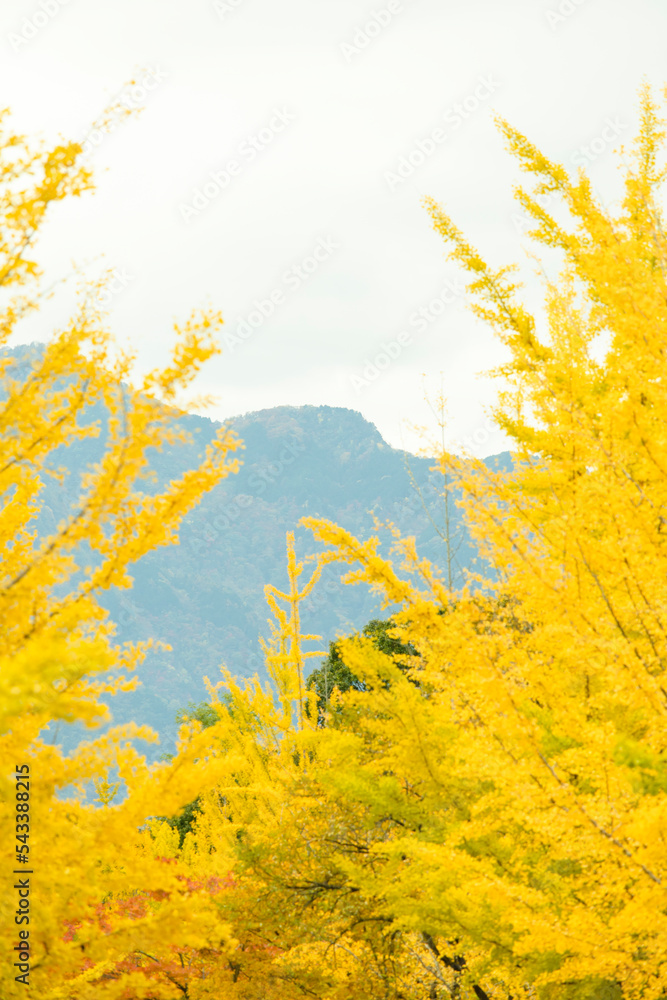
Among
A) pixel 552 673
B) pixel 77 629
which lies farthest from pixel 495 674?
pixel 77 629

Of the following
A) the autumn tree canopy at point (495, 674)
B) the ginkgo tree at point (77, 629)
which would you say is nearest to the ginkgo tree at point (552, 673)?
the autumn tree canopy at point (495, 674)

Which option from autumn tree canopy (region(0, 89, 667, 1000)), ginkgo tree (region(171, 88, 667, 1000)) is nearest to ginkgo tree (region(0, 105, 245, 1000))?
autumn tree canopy (region(0, 89, 667, 1000))

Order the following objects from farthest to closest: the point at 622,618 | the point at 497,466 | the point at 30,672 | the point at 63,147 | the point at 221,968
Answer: the point at 221,968 < the point at 497,466 < the point at 63,147 < the point at 622,618 < the point at 30,672

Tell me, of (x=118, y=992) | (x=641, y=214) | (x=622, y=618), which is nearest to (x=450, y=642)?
(x=622, y=618)

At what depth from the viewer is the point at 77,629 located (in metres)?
2.90

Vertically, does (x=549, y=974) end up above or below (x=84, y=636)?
below

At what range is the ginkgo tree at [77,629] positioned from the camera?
8.73ft

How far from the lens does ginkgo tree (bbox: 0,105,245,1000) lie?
2.66 metres

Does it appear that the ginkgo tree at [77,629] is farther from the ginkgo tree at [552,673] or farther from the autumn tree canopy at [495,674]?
the ginkgo tree at [552,673]

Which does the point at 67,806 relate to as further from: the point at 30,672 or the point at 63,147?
the point at 63,147

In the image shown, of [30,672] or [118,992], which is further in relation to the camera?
[118,992]

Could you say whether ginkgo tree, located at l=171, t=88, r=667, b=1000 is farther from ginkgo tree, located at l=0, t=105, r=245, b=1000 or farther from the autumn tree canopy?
ginkgo tree, located at l=0, t=105, r=245, b=1000

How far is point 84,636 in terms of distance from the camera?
3.12 meters

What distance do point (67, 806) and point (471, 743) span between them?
88.3 inches
